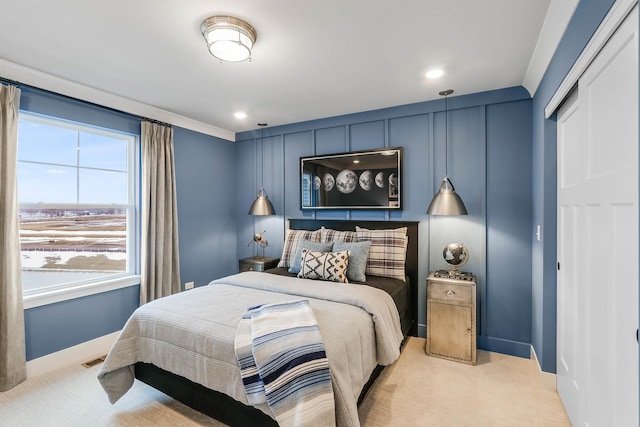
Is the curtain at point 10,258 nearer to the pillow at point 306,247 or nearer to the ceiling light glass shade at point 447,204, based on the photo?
the pillow at point 306,247

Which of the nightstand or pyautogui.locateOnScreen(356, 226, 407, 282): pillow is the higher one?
pyautogui.locateOnScreen(356, 226, 407, 282): pillow

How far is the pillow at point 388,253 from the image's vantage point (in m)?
3.10

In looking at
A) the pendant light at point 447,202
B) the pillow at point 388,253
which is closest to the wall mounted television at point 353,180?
the pillow at point 388,253

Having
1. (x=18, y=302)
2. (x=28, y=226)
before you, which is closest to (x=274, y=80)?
(x=28, y=226)

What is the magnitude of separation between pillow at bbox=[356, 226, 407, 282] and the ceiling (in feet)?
4.77

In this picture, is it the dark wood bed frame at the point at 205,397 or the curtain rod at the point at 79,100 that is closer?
the dark wood bed frame at the point at 205,397

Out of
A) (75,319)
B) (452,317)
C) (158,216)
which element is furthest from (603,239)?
(75,319)

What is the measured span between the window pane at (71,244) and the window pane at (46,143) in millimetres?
481

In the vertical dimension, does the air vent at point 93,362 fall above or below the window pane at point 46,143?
below

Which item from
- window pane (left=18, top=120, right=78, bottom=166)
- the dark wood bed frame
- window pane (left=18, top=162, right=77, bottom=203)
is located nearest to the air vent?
the dark wood bed frame

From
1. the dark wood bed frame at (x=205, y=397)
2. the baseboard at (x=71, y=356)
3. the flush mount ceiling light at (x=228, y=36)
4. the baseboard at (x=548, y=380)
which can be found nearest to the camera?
the dark wood bed frame at (x=205, y=397)

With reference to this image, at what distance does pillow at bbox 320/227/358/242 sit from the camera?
11.1 feet

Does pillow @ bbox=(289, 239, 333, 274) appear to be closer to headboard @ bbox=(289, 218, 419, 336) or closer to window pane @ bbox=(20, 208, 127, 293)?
headboard @ bbox=(289, 218, 419, 336)

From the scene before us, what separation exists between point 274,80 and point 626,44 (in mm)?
2300
